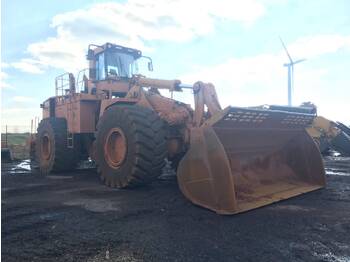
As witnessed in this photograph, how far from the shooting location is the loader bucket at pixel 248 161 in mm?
5020

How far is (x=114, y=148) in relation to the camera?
7.17 meters

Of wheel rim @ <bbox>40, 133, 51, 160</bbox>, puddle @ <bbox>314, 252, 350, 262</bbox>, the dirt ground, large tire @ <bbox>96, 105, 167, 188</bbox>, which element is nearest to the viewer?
puddle @ <bbox>314, 252, 350, 262</bbox>

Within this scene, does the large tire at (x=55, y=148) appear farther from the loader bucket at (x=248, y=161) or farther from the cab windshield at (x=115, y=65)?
the loader bucket at (x=248, y=161)

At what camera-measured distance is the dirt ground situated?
138 inches

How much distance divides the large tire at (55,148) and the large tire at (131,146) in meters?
3.04

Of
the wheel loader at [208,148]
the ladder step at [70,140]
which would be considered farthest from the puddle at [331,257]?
the ladder step at [70,140]

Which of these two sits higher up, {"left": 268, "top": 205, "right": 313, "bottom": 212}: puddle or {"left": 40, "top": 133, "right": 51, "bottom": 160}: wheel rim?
{"left": 40, "top": 133, "right": 51, "bottom": 160}: wheel rim

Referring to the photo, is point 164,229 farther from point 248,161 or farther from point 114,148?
point 114,148

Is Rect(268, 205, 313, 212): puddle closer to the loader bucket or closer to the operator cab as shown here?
the loader bucket

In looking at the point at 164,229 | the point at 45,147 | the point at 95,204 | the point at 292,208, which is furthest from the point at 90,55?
the point at 292,208

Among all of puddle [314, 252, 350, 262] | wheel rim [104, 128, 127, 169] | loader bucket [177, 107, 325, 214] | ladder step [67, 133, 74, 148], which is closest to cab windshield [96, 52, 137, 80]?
ladder step [67, 133, 74, 148]

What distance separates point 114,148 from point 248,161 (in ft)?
8.58

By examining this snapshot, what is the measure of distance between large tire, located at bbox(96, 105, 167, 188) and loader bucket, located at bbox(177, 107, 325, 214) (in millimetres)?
844

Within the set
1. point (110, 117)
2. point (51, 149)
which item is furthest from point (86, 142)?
point (110, 117)
